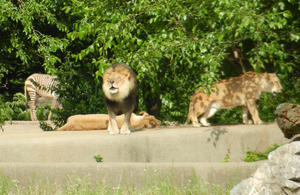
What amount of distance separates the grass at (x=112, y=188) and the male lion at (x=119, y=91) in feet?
6.07

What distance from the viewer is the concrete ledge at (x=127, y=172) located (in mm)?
5746

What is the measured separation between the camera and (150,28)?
9445 mm

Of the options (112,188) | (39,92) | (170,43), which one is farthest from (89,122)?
(39,92)

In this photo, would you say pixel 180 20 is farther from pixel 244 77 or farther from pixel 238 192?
pixel 238 192

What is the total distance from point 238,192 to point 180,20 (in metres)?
4.16

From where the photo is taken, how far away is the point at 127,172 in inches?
232

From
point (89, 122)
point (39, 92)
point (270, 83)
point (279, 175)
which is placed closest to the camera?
point (279, 175)

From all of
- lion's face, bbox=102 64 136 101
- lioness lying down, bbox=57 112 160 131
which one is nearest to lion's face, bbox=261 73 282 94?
lioness lying down, bbox=57 112 160 131

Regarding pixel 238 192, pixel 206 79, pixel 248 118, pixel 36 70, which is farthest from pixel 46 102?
pixel 238 192

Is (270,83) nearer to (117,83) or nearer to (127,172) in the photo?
(117,83)

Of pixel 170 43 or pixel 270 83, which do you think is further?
pixel 270 83

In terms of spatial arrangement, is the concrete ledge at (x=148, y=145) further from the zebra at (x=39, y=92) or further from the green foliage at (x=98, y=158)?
the zebra at (x=39, y=92)

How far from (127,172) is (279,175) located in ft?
6.32

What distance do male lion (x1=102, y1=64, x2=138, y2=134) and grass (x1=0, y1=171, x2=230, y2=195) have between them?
1.85 m
